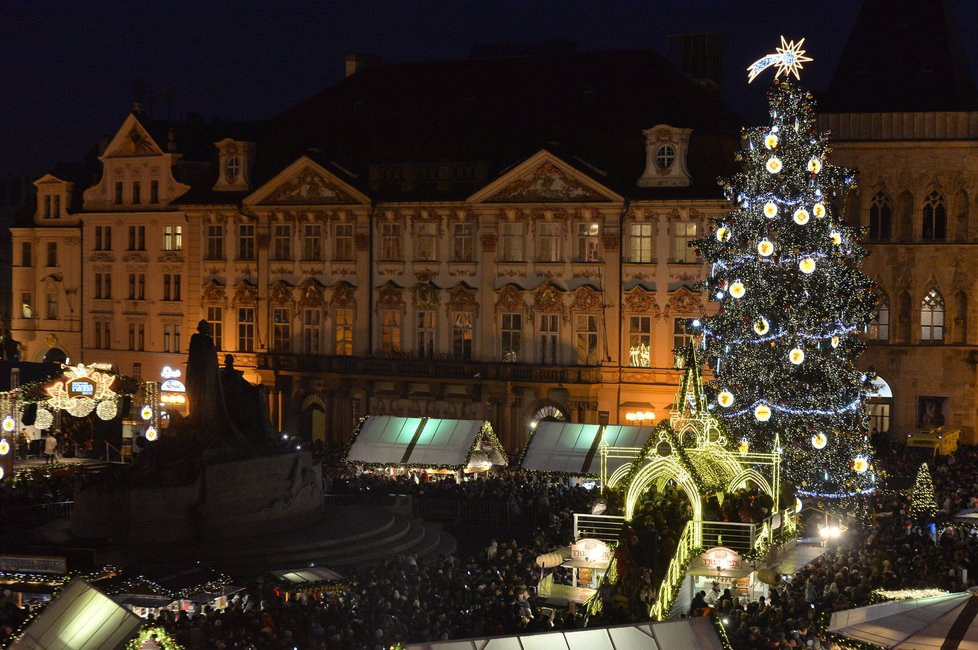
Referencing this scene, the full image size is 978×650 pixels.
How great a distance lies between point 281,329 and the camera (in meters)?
60.5

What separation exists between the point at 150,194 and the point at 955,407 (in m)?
33.1

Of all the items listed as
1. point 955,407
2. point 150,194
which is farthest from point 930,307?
point 150,194

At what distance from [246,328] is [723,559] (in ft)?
114

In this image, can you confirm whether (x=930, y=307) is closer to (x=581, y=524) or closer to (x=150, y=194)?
(x=581, y=524)

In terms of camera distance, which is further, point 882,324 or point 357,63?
point 357,63

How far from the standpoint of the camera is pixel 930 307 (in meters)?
53.1

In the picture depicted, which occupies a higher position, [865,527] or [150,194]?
[150,194]

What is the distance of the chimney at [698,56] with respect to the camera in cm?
6134

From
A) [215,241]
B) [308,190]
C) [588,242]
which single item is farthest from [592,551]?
[215,241]

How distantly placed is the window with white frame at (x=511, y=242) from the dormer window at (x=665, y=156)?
18.2 ft

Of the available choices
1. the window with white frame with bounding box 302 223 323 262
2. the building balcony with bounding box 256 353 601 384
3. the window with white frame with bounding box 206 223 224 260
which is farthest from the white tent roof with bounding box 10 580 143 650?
the window with white frame with bounding box 206 223 224 260

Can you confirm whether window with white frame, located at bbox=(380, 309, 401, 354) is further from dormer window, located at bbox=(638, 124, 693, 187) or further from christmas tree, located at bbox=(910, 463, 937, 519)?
christmas tree, located at bbox=(910, 463, 937, 519)

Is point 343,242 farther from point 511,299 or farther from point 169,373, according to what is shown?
point 169,373

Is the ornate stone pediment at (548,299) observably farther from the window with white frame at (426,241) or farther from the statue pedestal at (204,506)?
the statue pedestal at (204,506)
